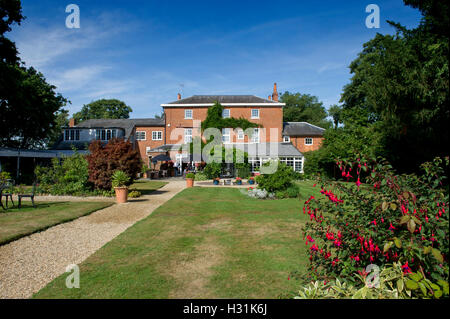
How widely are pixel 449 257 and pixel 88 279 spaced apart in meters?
5.13

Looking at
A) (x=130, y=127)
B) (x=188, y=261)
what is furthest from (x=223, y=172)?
(x=188, y=261)

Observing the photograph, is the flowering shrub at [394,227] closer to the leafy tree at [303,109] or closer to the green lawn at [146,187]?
the green lawn at [146,187]

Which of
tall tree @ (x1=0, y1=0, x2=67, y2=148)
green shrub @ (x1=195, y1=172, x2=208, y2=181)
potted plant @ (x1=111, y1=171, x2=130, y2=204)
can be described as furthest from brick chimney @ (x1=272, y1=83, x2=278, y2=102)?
potted plant @ (x1=111, y1=171, x2=130, y2=204)

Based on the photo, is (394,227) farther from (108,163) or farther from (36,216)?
(108,163)

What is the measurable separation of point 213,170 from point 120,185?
14512mm

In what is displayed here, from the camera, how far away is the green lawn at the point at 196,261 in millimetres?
4328

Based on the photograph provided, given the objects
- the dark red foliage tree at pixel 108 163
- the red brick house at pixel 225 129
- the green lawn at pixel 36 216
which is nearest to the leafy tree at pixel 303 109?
the red brick house at pixel 225 129

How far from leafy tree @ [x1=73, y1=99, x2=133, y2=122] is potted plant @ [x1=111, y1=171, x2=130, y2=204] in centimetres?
6398

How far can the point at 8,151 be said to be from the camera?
919 inches

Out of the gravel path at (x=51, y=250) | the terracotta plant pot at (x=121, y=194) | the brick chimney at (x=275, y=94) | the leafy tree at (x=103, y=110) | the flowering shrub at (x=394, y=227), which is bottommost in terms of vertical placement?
the gravel path at (x=51, y=250)

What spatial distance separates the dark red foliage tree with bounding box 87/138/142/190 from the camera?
612 inches

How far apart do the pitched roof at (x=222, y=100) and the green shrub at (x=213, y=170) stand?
1262 cm

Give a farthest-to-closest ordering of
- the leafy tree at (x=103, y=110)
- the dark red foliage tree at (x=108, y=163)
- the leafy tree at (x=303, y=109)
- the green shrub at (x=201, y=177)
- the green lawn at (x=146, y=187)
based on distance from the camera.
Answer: the leafy tree at (x=103, y=110) < the leafy tree at (x=303, y=109) < the green shrub at (x=201, y=177) < the green lawn at (x=146, y=187) < the dark red foliage tree at (x=108, y=163)
